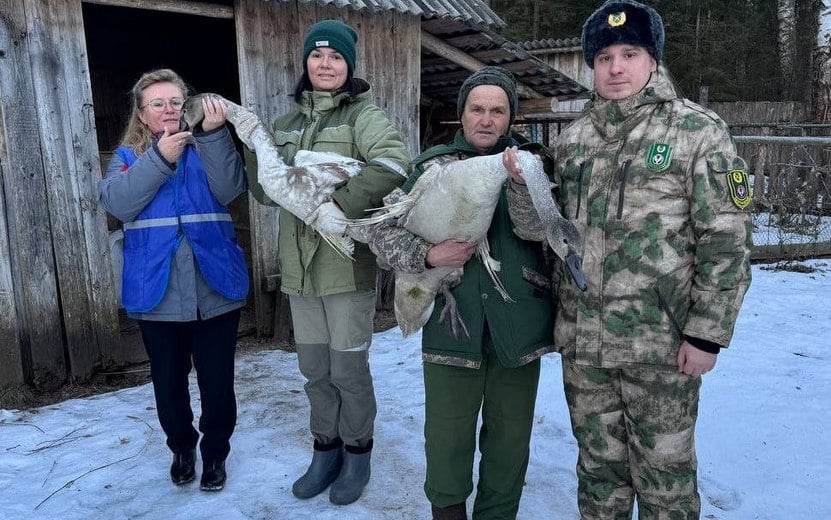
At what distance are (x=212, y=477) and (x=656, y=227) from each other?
2529 mm

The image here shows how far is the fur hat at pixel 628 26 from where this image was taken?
2.11 metres

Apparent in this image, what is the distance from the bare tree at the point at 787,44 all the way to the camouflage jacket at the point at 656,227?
17.3 m

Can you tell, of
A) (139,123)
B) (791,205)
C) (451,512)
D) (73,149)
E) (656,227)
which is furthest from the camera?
(791,205)

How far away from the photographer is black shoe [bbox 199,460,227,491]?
3078 mm

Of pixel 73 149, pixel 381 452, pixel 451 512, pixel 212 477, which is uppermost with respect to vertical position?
pixel 73 149

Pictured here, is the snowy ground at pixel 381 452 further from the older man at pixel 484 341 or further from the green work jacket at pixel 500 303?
the green work jacket at pixel 500 303

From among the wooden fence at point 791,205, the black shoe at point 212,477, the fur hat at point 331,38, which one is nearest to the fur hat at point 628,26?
the fur hat at point 331,38

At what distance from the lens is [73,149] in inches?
175

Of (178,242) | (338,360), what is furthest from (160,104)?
(338,360)

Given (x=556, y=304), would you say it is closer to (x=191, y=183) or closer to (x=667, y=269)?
(x=667, y=269)

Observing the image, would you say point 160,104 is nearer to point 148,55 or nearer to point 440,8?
point 440,8

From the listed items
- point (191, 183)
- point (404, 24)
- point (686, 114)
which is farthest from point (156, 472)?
point (404, 24)

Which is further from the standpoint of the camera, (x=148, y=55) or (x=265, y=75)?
(x=148, y=55)

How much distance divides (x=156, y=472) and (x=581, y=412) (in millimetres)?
2433
